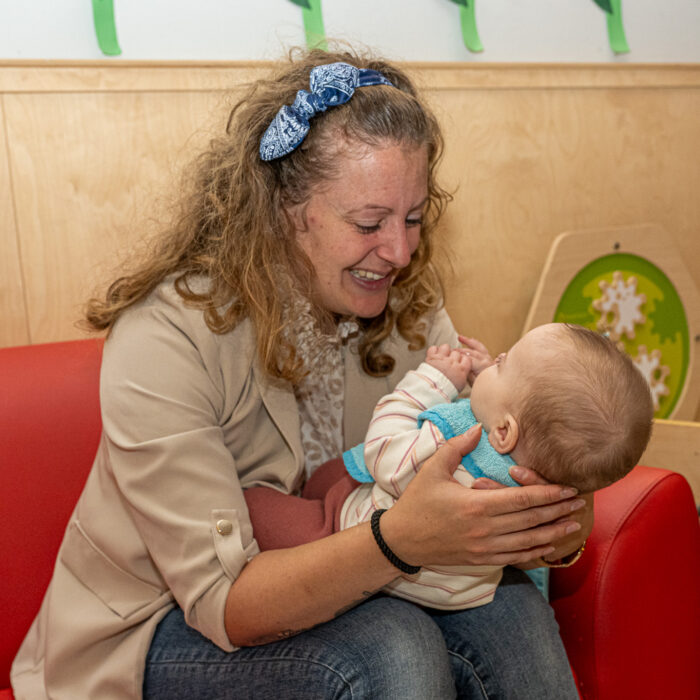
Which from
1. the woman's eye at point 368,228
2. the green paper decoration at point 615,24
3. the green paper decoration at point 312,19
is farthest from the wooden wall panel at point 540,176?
the woman's eye at point 368,228

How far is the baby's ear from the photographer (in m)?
1.06

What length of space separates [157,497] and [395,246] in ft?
1.67

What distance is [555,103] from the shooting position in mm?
2141

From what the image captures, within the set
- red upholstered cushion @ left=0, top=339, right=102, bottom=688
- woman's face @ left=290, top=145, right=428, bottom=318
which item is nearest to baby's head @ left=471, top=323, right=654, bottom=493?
woman's face @ left=290, top=145, right=428, bottom=318

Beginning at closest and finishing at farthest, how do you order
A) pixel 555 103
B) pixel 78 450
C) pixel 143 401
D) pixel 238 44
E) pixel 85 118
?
pixel 143 401
pixel 78 450
pixel 85 118
pixel 238 44
pixel 555 103

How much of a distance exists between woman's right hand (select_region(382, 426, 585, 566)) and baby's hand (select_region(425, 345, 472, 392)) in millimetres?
195

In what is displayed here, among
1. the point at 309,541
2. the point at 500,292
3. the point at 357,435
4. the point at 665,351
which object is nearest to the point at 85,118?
the point at 357,435

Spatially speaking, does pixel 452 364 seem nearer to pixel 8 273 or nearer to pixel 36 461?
pixel 36 461

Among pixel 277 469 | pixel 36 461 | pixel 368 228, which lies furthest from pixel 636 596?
pixel 36 461

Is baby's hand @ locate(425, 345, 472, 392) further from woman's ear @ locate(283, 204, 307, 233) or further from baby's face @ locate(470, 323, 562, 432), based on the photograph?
woman's ear @ locate(283, 204, 307, 233)

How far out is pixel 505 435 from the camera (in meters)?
1.09

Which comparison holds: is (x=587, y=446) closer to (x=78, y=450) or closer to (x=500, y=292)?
(x=78, y=450)

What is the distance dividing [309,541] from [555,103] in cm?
145

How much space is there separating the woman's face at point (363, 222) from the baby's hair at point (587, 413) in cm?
32
